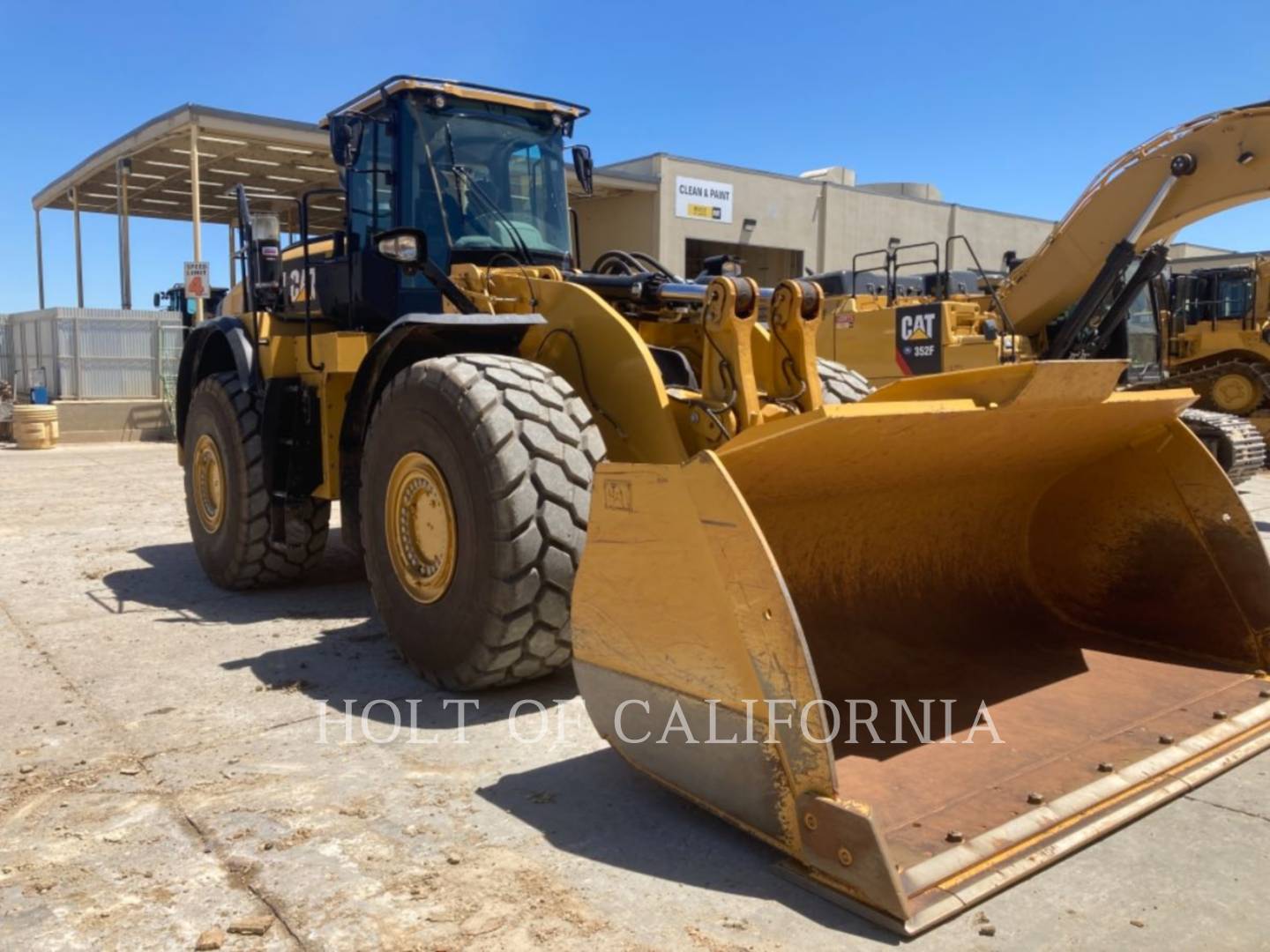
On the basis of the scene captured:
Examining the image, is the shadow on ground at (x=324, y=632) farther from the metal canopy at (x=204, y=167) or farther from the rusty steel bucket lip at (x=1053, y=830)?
the metal canopy at (x=204, y=167)

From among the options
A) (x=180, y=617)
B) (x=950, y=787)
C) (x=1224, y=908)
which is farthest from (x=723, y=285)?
(x=180, y=617)

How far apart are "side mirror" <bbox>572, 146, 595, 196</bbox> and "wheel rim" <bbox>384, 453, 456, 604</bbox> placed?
2.37 meters

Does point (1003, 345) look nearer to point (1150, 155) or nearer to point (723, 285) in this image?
point (1150, 155)

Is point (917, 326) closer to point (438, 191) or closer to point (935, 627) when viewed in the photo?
point (438, 191)

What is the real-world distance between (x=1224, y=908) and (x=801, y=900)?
1025mm

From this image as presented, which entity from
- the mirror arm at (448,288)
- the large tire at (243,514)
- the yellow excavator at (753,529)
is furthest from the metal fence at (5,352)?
the mirror arm at (448,288)

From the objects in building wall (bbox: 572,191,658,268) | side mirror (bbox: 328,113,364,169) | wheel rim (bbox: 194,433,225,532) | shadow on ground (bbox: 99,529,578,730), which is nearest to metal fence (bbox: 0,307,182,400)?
building wall (bbox: 572,191,658,268)

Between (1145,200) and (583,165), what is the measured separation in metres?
6.29

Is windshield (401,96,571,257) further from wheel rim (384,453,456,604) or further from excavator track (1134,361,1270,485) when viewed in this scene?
excavator track (1134,361,1270,485)

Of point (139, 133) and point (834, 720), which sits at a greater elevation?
point (139, 133)

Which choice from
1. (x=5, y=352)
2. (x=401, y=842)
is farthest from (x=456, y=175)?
(x=5, y=352)

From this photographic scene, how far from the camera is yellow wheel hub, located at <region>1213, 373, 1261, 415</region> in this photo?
1348 centimetres

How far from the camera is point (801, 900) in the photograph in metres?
2.63

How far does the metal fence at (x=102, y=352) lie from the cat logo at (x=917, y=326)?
14.2 m
